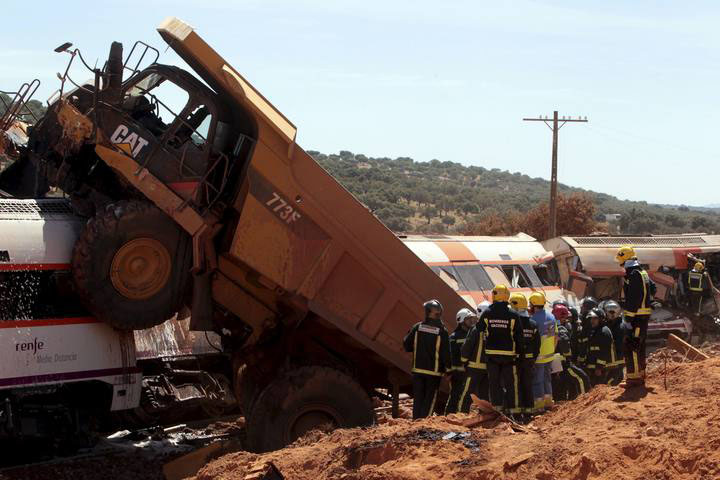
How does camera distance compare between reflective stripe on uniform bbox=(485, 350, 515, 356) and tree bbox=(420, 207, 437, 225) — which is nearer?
reflective stripe on uniform bbox=(485, 350, 515, 356)

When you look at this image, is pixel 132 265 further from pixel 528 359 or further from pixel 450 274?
pixel 450 274

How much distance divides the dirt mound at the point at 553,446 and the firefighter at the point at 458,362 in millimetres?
1524

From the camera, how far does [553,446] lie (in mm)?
6852

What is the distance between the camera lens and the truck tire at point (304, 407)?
31.6ft

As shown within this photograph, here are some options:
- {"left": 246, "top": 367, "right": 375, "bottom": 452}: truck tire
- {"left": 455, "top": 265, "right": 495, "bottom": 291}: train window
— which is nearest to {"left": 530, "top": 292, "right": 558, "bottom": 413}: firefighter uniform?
{"left": 246, "top": 367, "right": 375, "bottom": 452}: truck tire

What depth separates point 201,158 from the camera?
9.54 m

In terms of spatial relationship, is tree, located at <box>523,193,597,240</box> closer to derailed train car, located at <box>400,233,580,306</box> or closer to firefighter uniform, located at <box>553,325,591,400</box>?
derailed train car, located at <box>400,233,580,306</box>

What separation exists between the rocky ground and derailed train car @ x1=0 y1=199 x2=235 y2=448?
24.1 inches

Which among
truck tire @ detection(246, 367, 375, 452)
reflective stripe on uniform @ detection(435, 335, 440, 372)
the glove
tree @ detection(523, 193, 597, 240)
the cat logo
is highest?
the cat logo

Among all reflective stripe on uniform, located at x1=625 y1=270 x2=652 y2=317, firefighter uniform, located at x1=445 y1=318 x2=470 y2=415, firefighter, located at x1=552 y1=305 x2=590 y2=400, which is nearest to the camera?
reflective stripe on uniform, located at x1=625 y1=270 x2=652 y2=317

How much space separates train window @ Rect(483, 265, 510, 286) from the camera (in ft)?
59.6

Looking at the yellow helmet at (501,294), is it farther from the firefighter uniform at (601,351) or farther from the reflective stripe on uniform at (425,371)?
the firefighter uniform at (601,351)

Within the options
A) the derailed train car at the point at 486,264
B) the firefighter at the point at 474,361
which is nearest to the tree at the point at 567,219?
the derailed train car at the point at 486,264

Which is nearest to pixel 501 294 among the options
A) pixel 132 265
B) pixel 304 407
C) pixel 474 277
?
pixel 304 407
